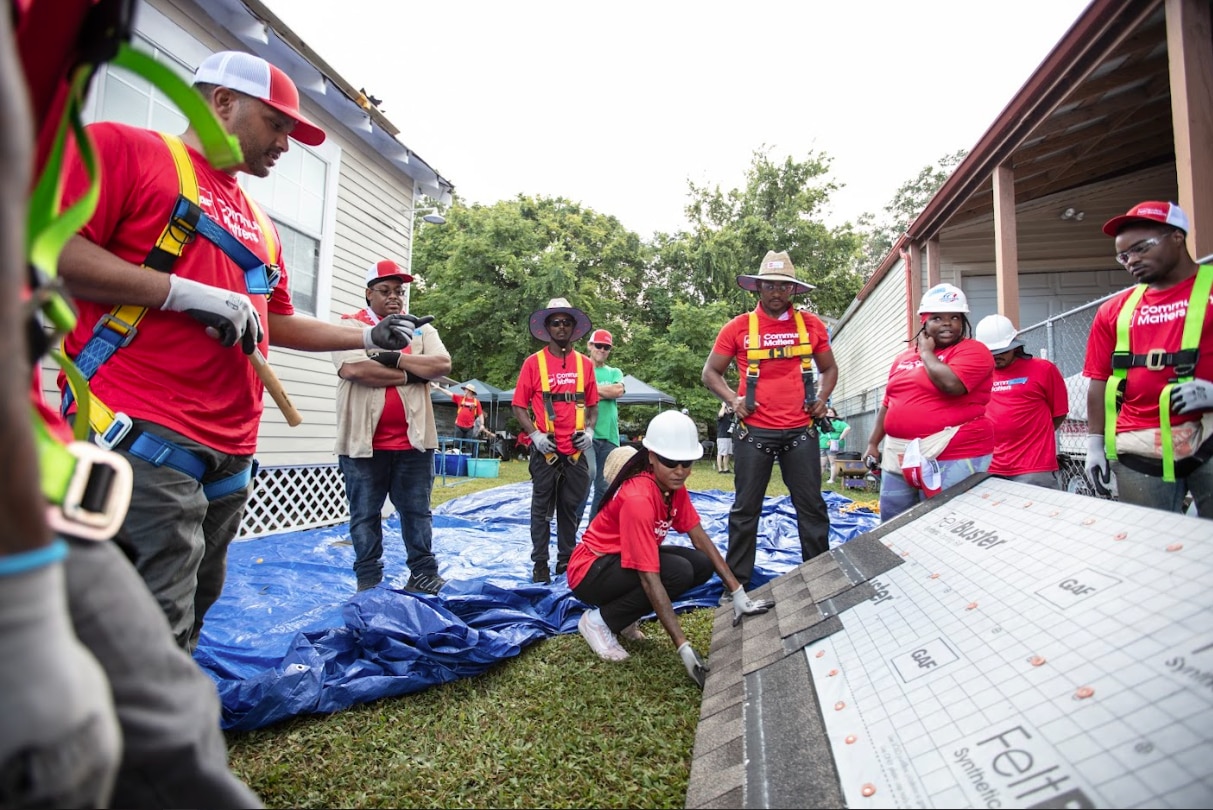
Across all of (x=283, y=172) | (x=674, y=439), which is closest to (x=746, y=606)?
(x=674, y=439)

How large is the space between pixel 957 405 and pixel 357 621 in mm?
3419

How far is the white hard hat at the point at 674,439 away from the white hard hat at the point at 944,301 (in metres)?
1.71

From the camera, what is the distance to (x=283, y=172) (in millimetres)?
6234

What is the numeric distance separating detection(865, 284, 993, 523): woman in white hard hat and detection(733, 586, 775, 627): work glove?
1.29 metres

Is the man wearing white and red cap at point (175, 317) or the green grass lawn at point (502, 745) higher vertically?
the man wearing white and red cap at point (175, 317)

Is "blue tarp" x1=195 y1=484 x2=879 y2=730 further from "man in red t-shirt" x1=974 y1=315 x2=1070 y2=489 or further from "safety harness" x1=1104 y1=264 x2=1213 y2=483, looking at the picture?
"safety harness" x1=1104 y1=264 x2=1213 y2=483

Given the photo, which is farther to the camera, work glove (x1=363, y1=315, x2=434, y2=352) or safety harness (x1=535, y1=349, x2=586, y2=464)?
safety harness (x1=535, y1=349, x2=586, y2=464)

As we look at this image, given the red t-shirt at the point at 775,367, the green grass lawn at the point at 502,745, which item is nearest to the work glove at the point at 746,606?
the green grass lawn at the point at 502,745

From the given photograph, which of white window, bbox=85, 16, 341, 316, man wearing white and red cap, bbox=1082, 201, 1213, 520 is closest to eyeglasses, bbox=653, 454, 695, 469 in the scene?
man wearing white and red cap, bbox=1082, 201, 1213, 520

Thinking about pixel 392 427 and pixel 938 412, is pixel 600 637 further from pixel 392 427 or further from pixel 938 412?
pixel 938 412

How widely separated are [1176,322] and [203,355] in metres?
3.76

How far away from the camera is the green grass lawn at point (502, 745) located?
6.55 feet

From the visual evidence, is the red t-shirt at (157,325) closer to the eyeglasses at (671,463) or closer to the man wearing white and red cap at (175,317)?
the man wearing white and red cap at (175,317)

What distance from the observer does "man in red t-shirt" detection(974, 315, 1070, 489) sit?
425cm
